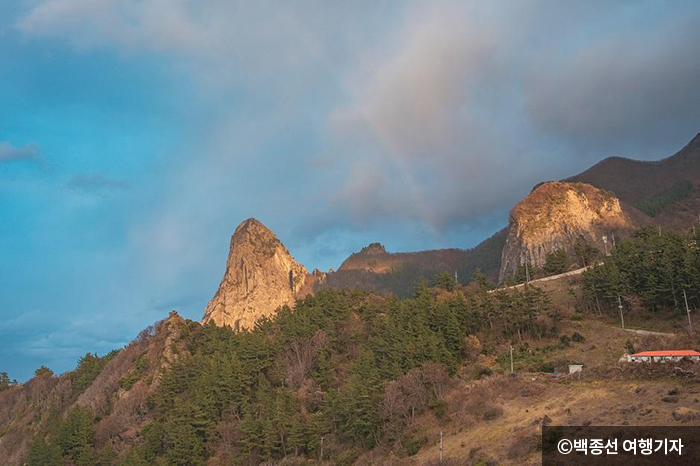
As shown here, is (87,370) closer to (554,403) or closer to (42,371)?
(42,371)

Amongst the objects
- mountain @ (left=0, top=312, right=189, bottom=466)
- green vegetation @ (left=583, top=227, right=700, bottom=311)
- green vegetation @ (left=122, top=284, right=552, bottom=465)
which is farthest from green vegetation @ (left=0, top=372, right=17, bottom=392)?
green vegetation @ (left=583, top=227, right=700, bottom=311)

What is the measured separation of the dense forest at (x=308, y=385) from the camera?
5550cm

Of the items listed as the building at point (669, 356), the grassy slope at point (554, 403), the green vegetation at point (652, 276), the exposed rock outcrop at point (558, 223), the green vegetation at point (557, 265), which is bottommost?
the grassy slope at point (554, 403)

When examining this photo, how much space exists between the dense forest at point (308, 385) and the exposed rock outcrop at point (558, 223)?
102 meters

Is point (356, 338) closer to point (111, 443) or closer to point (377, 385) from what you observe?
point (377, 385)

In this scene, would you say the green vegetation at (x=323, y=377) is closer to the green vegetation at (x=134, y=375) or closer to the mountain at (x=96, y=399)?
the mountain at (x=96, y=399)

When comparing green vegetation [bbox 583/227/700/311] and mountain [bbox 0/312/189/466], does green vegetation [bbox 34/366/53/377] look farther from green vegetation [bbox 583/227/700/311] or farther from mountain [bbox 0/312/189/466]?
green vegetation [bbox 583/227/700/311]

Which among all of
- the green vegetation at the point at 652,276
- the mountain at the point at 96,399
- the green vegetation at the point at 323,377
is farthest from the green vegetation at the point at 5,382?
the green vegetation at the point at 652,276

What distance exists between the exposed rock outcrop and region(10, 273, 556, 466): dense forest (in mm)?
102390

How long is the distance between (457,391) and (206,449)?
32.9 metres

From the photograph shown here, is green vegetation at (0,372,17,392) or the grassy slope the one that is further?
green vegetation at (0,372,17,392)

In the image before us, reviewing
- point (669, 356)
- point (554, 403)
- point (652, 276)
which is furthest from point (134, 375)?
point (652, 276)

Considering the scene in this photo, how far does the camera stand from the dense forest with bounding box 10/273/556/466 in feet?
182

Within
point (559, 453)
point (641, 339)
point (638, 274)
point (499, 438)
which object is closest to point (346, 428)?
point (499, 438)
